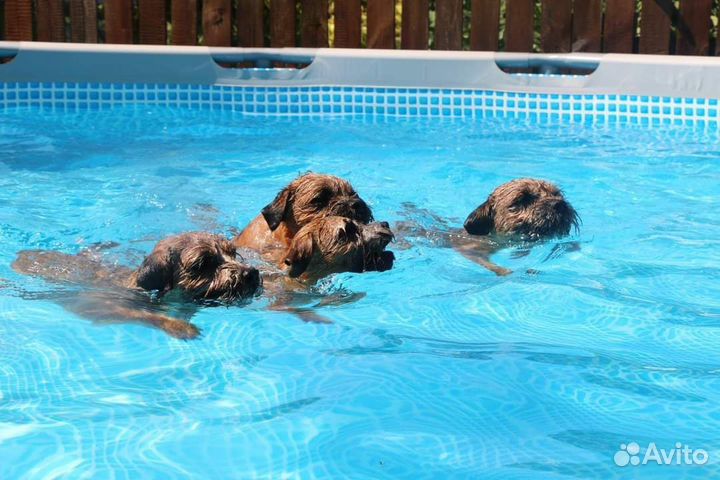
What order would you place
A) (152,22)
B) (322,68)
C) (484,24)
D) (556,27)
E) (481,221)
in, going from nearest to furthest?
1. (481,221)
2. (322,68)
3. (556,27)
4. (484,24)
5. (152,22)

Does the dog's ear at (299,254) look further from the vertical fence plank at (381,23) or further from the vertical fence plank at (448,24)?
the vertical fence plank at (448,24)

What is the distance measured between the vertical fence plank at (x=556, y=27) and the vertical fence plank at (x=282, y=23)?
3005mm

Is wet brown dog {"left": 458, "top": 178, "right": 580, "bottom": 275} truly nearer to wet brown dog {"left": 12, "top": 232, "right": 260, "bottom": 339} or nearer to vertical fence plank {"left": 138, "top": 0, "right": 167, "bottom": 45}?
wet brown dog {"left": 12, "top": 232, "right": 260, "bottom": 339}

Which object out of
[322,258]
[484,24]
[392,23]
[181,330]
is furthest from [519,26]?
[181,330]

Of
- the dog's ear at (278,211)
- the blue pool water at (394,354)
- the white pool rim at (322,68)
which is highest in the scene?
the white pool rim at (322,68)

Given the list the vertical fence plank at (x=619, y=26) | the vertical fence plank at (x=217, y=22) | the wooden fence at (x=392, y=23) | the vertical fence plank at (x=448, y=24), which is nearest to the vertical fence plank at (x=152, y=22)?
the wooden fence at (x=392, y=23)

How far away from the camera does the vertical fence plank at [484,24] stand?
42.0 ft

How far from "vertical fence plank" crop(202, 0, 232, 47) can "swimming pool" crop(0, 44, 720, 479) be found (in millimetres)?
3004

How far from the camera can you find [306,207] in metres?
6.79

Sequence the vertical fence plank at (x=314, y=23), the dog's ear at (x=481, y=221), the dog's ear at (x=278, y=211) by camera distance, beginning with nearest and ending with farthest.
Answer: the dog's ear at (x=278, y=211) → the dog's ear at (x=481, y=221) → the vertical fence plank at (x=314, y=23)

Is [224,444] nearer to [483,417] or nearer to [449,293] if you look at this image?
[483,417]

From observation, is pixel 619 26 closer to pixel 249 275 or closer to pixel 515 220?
pixel 515 220

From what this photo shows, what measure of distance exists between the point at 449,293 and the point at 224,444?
2440 millimetres

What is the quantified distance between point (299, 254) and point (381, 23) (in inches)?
A: 283
